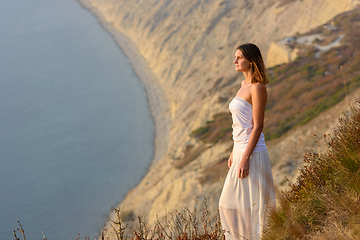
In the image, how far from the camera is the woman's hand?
3562 millimetres

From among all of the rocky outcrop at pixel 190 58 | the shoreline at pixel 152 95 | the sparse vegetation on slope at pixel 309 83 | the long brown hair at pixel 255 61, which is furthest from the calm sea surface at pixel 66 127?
the long brown hair at pixel 255 61

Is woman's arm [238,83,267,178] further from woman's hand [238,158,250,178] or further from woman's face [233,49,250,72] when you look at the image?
woman's face [233,49,250,72]

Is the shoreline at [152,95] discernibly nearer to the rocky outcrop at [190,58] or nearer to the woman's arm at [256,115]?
the rocky outcrop at [190,58]

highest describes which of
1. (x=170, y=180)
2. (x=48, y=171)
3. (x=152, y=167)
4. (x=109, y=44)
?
(x=109, y=44)

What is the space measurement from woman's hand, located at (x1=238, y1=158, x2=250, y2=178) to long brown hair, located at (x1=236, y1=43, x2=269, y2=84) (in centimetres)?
90

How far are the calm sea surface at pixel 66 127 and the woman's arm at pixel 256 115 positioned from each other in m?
21.3

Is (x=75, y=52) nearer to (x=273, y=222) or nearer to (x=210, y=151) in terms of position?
(x=210, y=151)

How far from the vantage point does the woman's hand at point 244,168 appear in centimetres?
356

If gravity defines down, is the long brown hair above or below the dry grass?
above

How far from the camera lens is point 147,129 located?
37.2m

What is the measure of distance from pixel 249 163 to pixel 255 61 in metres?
1.15

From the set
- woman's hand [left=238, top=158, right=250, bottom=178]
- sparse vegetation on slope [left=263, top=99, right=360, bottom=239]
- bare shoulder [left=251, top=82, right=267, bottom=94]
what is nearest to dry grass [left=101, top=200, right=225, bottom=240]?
woman's hand [left=238, top=158, right=250, bottom=178]

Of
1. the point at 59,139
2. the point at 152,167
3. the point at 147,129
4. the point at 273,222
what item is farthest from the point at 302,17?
the point at 273,222

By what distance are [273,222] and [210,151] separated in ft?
69.6
